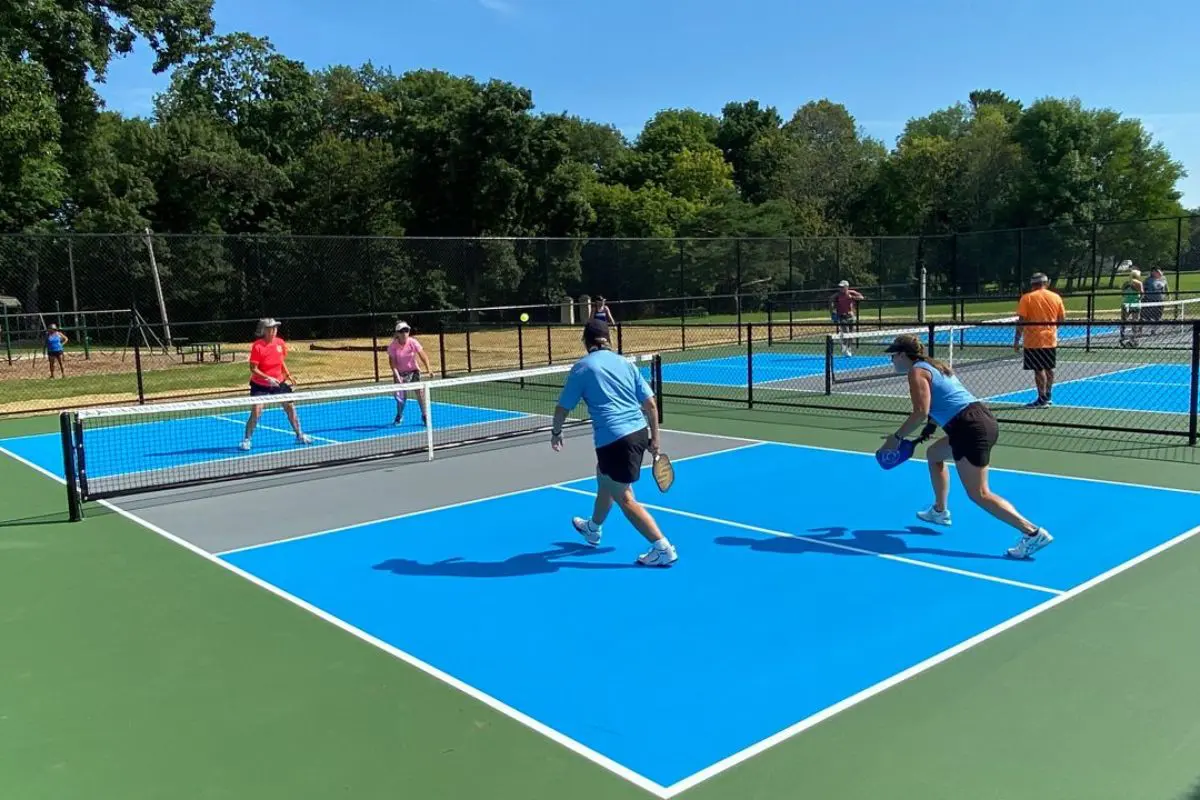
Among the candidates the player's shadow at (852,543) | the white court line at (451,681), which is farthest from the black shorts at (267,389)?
the player's shadow at (852,543)

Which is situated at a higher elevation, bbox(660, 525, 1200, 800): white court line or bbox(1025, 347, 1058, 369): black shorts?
bbox(1025, 347, 1058, 369): black shorts

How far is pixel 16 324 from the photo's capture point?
104 ft

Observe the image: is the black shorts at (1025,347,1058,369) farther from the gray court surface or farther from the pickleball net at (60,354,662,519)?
the pickleball net at (60,354,662,519)

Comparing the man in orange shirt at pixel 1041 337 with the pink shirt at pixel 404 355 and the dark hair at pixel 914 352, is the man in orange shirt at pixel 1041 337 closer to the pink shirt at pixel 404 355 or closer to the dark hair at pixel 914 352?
the dark hair at pixel 914 352

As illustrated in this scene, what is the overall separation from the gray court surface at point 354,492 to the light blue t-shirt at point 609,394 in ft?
7.92

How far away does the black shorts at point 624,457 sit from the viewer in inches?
251

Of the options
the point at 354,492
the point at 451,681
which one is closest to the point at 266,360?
the point at 354,492

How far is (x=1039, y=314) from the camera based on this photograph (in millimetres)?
13766

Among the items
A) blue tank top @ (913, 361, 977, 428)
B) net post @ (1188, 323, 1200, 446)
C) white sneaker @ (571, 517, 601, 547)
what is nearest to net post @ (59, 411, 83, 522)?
white sneaker @ (571, 517, 601, 547)

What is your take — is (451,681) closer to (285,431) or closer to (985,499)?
(985,499)

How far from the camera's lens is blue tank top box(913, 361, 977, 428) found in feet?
21.3

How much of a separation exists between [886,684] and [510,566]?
3008 mm

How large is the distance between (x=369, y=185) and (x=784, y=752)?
154ft

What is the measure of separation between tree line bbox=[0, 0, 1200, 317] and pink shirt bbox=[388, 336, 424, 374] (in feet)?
24.1
